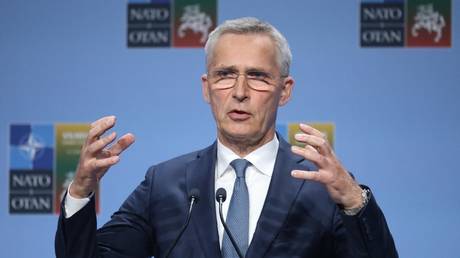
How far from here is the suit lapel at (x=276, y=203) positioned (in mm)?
1373

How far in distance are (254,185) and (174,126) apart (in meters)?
1.22

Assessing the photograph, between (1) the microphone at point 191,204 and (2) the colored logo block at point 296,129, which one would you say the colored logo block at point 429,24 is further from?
(1) the microphone at point 191,204

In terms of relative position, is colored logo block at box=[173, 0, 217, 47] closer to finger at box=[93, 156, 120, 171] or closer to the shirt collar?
the shirt collar

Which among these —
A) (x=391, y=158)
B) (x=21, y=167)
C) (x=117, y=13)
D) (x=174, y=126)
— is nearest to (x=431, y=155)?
(x=391, y=158)

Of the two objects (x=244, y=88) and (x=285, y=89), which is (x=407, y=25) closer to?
(x=285, y=89)

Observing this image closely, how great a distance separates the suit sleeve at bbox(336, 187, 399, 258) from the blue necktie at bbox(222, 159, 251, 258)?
0.22 m

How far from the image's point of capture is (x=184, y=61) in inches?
104

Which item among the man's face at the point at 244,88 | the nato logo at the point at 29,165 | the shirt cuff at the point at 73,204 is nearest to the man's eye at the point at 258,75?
the man's face at the point at 244,88

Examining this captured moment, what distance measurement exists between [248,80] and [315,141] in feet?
0.85

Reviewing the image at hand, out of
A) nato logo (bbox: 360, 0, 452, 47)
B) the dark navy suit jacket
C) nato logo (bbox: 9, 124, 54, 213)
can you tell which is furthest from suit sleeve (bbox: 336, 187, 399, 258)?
nato logo (bbox: 9, 124, 54, 213)

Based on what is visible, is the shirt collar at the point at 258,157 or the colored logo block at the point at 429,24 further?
the colored logo block at the point at 429,24

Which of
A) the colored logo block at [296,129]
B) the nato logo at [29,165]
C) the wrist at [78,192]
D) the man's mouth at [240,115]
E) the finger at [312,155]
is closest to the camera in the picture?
Result: the finger at [312,155]

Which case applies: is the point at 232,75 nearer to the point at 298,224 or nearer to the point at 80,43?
the point at 298,224

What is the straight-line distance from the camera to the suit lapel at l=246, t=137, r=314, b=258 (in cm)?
137
